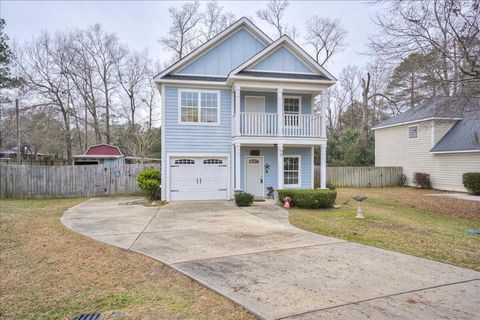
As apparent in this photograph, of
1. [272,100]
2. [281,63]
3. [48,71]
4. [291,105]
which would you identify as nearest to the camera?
[281,63]

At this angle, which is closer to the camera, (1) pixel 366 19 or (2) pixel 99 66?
(1) pixel 366 19

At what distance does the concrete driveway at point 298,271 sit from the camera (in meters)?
3.79

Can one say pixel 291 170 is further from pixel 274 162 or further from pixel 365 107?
pixel 365 107

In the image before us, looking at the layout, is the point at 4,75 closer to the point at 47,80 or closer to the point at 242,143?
the point at 47,80

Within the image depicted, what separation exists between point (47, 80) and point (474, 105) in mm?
32755

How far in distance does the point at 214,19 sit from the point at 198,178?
23.5 m

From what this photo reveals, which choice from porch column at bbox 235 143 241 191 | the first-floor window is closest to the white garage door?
porch column at bbox 235 143 241 191

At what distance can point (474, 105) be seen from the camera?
36.6ft

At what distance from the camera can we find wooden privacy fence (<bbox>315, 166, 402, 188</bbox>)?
929 inches

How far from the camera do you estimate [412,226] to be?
9.20 meters

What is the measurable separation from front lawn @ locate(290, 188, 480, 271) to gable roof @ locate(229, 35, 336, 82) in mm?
6696

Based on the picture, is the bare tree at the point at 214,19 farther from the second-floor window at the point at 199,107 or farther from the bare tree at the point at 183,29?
the second-floor window at the point at 199,107

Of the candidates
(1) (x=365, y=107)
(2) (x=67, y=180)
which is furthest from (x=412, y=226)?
(1) (x=365, y=107)

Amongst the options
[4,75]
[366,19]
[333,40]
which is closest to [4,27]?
[4,75]
